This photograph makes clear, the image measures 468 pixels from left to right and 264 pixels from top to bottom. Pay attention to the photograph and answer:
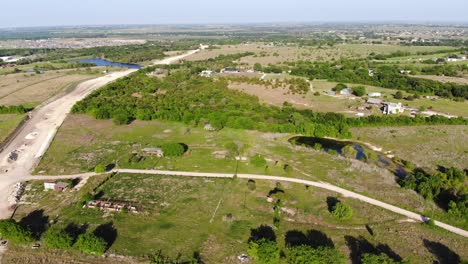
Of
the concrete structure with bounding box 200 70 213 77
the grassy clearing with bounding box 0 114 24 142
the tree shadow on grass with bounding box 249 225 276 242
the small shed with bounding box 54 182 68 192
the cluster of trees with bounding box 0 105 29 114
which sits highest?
the concrete structure with bounding box 200 70 213 77

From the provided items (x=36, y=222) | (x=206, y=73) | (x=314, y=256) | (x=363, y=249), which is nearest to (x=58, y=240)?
(x=36, y=222)

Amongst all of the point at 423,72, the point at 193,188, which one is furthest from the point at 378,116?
the point at 423,72

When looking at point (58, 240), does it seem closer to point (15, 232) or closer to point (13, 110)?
point (15, 232)

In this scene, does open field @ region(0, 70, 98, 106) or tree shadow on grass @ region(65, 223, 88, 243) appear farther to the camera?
open field @ region(0, 70, 98, 106)

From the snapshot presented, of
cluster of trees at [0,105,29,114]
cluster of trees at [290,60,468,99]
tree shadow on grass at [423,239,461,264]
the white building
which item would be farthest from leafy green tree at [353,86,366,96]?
cluster of trees at [0,105,29,114]

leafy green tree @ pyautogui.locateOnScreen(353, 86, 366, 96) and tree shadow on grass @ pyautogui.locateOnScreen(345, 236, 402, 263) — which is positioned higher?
leafy green tree @ pyautogui.locateOnScreen(353, 86, 366, 96)

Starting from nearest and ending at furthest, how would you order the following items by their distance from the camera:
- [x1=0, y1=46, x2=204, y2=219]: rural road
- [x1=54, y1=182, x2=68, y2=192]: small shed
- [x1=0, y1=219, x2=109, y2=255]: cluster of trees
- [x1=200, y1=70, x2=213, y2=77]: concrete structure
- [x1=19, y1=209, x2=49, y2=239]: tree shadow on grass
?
[x1=0, y1=219, x2=109, y2=255]: cluster of trees → [x1=19, y1=209, x2=49, y2=239]: tree shadow on grass → [x1=54, y1=182, x2=68, y2=192]: small shed → [x1=0, y1=46, x2=204, y2=219]: rural road → [x1=200, y1=70, x2=213, y2=77]: concrete structure

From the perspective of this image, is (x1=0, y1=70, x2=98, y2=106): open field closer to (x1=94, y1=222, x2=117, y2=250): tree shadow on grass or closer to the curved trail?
the curved trail
